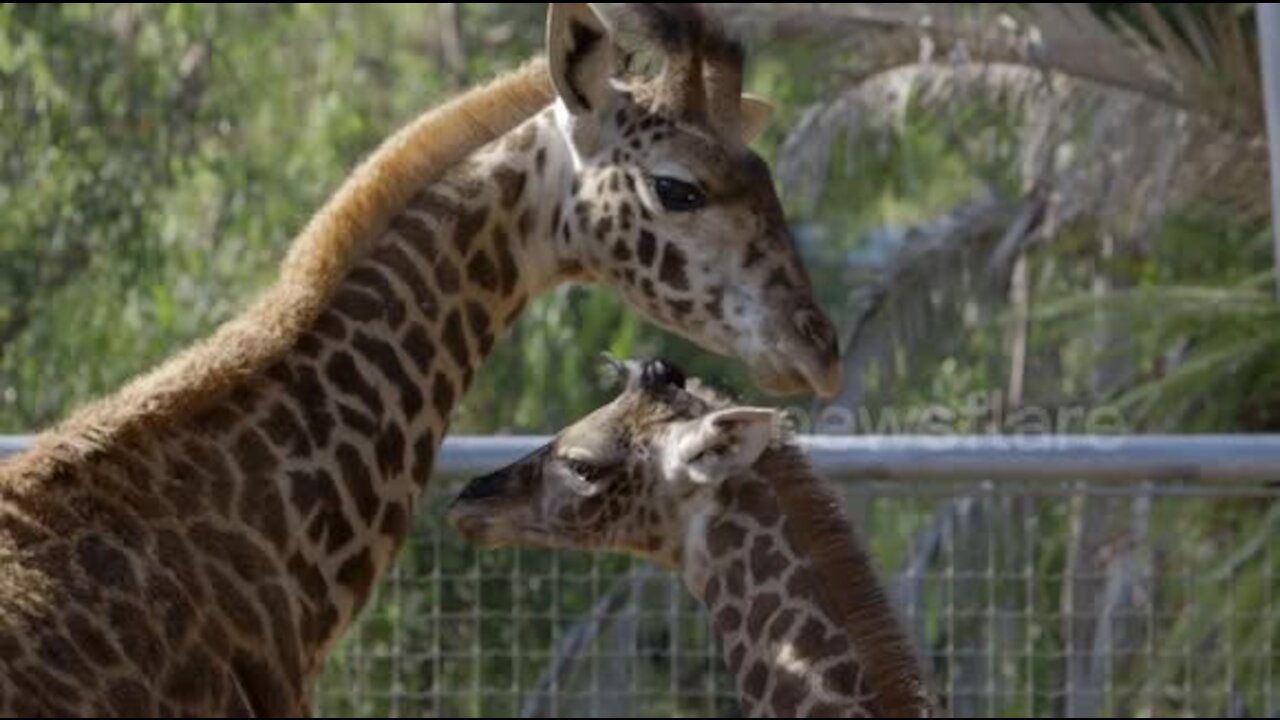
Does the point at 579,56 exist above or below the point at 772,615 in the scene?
above

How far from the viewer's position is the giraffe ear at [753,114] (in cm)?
→ 673

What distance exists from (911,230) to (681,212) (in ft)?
36.2

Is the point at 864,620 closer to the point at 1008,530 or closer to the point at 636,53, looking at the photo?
the point at 636,53

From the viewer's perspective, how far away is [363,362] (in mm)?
6188

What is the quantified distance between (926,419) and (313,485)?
947cm

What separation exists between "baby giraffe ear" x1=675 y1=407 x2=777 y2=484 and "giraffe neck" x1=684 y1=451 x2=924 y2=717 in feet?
0.25

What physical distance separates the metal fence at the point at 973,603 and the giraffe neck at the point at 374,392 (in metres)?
1.50

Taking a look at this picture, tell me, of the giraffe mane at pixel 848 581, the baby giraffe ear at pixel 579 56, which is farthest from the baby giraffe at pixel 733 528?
the baby giraffe ear at pixel 579 56

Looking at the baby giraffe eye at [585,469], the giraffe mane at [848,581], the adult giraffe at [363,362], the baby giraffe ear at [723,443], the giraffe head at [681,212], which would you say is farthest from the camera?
the baby giraffe eye at [585,469]

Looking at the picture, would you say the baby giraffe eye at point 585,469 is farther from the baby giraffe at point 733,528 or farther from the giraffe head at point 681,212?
the giraffe head at point 681,212

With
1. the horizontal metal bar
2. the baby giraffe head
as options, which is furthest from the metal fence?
the baby giraffe head

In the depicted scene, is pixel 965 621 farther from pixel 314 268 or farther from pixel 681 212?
pixel 314 268

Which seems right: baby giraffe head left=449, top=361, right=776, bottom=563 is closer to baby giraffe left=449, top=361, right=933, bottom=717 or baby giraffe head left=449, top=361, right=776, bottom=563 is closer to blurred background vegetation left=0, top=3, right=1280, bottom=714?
baby giraffe left=449, top=361, right=933, bottom=717

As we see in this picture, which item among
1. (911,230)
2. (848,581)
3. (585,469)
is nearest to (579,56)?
(585,469)
